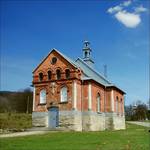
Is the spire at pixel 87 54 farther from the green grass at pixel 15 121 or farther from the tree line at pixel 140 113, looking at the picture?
the tree line at pixel 140 113

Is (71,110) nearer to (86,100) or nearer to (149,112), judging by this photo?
(86,100)

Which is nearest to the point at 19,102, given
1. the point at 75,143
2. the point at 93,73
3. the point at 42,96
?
the point at 93,73

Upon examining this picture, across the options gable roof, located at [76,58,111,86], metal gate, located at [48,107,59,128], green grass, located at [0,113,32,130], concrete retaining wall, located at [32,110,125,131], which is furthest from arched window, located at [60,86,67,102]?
green grass, located at [0,113,32,130]

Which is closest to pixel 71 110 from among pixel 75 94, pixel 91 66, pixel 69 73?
pixel 75 94

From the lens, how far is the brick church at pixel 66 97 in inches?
1180

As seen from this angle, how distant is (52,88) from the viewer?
31406 millimetres

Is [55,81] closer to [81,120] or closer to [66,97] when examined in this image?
[66,97]

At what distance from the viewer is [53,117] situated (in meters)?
30.8

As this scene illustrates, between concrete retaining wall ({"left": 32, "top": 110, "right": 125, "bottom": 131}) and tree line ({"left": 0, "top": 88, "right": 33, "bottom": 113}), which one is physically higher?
tree line ({"left": 0, "top": 88, "right": 33, "bottom": 113})

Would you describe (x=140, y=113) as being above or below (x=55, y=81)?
below

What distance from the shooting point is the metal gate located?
3050 cm

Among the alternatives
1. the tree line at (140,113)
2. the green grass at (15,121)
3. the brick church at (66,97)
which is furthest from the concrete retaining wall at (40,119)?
the tree line at (140,113)

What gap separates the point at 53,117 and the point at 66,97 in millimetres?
2603

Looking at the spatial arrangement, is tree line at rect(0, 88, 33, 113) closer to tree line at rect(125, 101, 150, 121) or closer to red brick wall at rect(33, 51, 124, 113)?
tree line at rect(125, 101, 150, 121)
